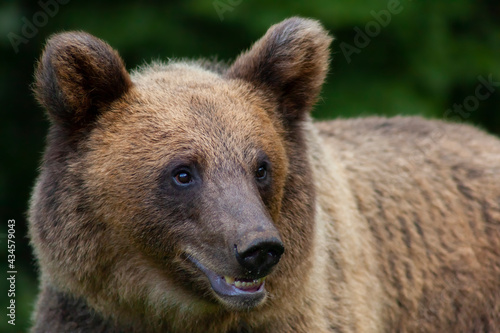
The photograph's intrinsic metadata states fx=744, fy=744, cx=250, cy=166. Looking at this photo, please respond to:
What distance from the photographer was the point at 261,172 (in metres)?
4.76

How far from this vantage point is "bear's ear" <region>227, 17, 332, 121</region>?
514 cm

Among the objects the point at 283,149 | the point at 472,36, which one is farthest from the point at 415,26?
the point at 283,149

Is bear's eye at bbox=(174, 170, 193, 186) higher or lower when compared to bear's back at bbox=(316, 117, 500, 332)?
higher

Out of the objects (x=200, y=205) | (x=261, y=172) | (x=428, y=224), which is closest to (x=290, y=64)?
(x=261, y=172)

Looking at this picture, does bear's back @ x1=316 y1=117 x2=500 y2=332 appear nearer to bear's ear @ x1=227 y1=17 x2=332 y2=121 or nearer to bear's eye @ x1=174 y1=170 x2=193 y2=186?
bear's ear @ x1=227 y1=17 x2=332 y2=121

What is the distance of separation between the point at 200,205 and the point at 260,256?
1.81 ft

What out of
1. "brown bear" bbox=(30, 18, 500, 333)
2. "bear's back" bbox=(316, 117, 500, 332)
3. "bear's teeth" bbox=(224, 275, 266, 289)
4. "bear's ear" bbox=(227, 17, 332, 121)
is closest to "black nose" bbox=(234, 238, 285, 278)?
"brown bear" bbox=(30, 18, 500, 333)

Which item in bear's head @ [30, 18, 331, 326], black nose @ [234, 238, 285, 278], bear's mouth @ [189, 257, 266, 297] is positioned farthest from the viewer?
bear's head @ [30, 18, 331, 326]

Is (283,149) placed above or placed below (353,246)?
above

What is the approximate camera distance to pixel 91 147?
482 centimetres

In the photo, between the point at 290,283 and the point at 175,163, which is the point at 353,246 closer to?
the point at 290,283

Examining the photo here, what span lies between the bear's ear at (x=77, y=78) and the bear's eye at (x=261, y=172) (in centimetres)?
104

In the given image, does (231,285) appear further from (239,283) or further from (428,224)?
(428,224)

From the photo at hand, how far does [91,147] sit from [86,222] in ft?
1.59
